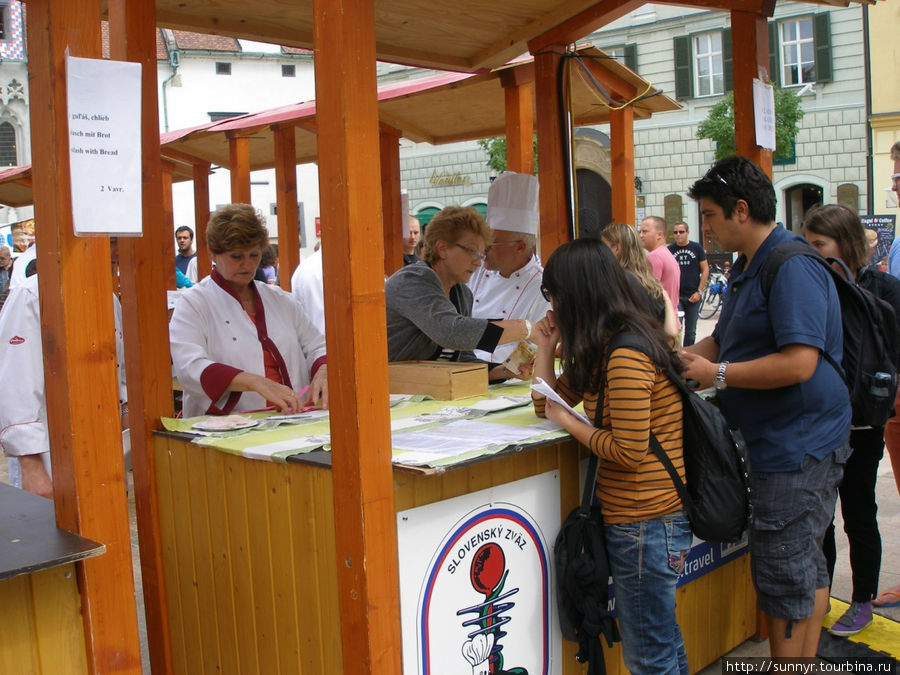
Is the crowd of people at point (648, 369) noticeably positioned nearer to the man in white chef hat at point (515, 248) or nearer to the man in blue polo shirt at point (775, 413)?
the man in blue polo shirt at point (775, 413)

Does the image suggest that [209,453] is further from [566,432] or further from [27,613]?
[566,432]

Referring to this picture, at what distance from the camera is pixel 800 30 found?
2369 cm

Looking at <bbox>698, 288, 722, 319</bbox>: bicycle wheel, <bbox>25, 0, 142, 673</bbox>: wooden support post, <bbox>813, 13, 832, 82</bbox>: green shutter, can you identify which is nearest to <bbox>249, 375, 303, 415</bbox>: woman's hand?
<bbox>25, 0, 142, 673</bbox>: wooden support post

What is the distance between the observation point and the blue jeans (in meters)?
2.45

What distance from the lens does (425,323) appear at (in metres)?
3.50

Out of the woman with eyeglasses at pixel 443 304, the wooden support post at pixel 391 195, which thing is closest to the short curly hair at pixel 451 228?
the woman with eyeglasses at pixel 443 304

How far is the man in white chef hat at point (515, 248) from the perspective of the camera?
182 inches

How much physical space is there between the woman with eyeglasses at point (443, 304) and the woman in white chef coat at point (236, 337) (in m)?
Answer: 0.41

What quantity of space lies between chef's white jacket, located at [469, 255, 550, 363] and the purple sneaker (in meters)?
1.93

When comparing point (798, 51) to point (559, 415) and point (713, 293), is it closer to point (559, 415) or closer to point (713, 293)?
point (713, 293)

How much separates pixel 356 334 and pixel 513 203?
8.88 ft

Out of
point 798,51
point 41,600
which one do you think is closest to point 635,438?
point 41,600

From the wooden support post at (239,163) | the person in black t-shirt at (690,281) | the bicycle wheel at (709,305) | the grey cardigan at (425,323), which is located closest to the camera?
the grey cardigan at (425,323)

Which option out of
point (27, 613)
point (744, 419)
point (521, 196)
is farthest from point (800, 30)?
point (27, 613)
